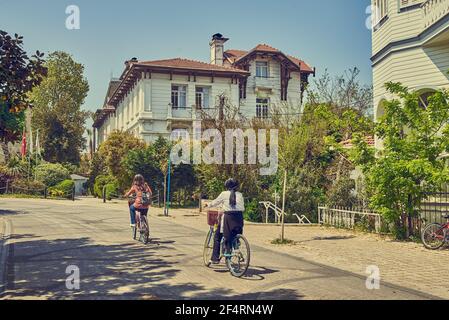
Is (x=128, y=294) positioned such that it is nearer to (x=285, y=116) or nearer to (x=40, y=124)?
(x=285, y=116)

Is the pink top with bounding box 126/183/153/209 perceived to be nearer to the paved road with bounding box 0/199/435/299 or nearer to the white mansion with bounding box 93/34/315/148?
the paved road with bounding box 0/199/435/299

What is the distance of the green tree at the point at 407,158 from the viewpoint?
11.6 meters

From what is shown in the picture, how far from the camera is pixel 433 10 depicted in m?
14.5

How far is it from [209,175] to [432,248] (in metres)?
11.6

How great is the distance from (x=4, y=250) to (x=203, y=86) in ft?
84.8

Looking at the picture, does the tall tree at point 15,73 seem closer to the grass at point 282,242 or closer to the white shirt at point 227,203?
the white shirt at point 227,203

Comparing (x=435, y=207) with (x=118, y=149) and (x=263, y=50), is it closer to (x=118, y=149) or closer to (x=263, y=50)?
(x=118, y=149)

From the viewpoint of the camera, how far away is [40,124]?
160 feet

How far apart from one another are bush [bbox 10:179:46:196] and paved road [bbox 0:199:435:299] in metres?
22.6

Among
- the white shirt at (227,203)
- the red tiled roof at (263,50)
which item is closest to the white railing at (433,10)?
the white shirt at (227,203)

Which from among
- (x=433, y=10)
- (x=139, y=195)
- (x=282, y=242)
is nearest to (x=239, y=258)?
(x=282, y=242)

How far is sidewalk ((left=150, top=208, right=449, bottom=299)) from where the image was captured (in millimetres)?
7695
